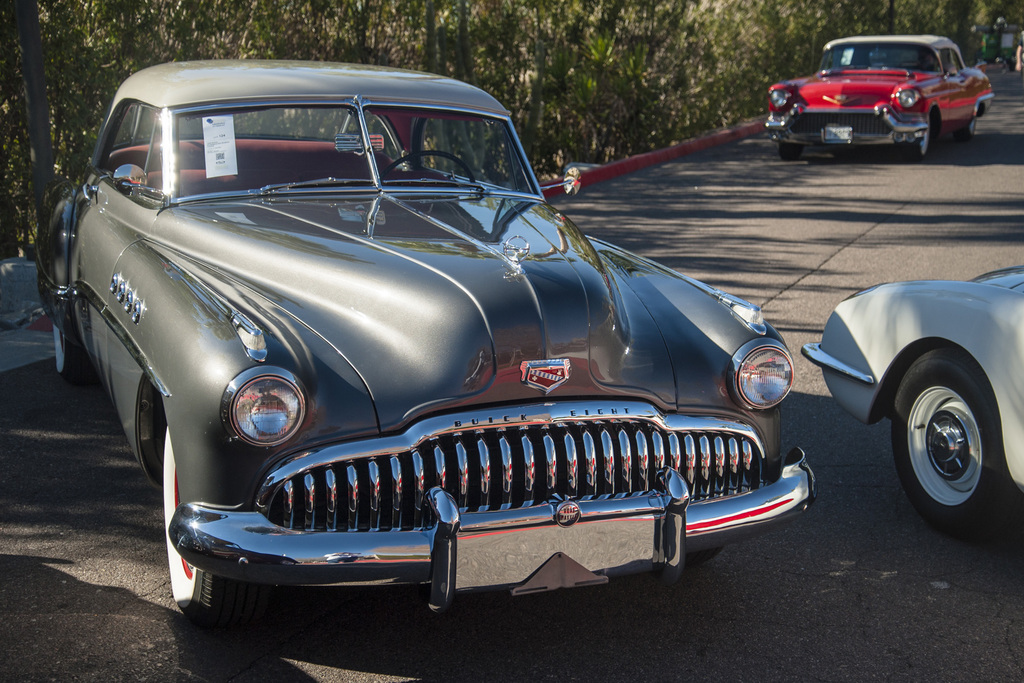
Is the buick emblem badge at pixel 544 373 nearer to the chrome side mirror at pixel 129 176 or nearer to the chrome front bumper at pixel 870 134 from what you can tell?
the chrome side mirror at pixel 129 176

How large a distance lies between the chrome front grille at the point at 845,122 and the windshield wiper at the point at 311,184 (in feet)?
34.6

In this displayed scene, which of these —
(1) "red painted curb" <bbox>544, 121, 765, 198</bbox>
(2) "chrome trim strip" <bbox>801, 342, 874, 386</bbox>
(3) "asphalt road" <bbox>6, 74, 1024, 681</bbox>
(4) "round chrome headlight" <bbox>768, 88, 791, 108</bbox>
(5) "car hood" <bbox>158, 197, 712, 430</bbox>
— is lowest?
(1) "red painted curb" <bbox>544, 121, 765, 198</bbox>

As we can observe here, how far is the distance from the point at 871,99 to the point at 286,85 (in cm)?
1072

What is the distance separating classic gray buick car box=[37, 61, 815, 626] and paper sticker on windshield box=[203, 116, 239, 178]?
84mm

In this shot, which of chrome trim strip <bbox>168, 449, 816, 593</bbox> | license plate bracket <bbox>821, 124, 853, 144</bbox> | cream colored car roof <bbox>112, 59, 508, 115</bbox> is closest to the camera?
chrome trim strip <bbox>168, 449, 816, 593</bbox>

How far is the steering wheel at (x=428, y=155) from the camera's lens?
13.7 ft

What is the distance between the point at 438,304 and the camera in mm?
2953

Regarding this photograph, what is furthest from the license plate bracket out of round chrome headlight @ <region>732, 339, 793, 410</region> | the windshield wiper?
round chrome headlight @ <region>732, 339, 793, 410</region>

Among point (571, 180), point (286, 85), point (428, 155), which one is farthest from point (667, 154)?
→ point (286, 85)

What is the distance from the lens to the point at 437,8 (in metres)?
13.7

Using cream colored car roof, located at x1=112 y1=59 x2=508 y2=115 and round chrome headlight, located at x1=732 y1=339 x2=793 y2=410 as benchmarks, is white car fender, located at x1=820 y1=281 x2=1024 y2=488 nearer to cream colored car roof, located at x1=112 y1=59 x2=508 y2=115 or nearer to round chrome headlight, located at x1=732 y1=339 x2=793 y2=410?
round chrome headlight, located at x1=732 y1=339 x2=793 y2=410

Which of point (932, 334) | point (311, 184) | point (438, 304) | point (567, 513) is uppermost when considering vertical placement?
point (311, 184)

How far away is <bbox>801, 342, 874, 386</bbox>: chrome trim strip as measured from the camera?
4098 mm

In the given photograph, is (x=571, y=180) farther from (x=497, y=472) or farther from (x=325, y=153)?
(x=497, y=472)
